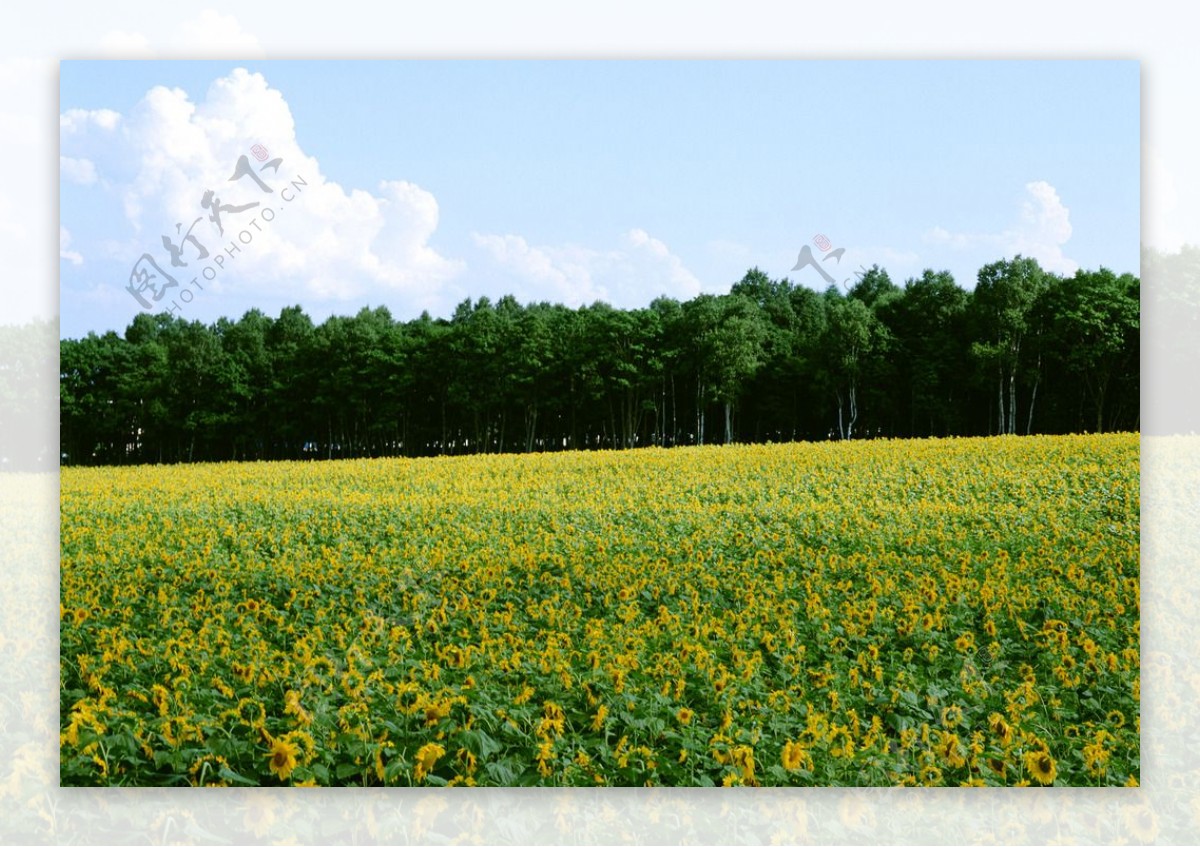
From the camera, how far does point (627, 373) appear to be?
257 inches

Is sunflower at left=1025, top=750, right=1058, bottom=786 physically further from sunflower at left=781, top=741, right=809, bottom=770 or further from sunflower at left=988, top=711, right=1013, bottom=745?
sunflower at left=781, top=741, right=809, bottom=770

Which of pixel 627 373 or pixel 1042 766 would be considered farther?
pixel 627 373

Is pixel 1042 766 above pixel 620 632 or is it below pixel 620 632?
below

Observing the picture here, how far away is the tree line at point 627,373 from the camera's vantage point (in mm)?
5301

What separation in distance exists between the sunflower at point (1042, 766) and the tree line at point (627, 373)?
2031 mm

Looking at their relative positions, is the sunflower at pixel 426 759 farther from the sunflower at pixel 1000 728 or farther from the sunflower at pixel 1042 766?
the sunflower at pixel 1042 766

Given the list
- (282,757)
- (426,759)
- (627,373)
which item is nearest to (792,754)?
(426,759)

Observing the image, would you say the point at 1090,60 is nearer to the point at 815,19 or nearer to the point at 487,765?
the point at 815,19

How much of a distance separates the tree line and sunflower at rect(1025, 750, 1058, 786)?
203 centimetres

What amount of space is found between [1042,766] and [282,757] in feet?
10.6

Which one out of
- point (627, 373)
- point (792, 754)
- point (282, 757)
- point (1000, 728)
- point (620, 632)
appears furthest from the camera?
point (627, 373)

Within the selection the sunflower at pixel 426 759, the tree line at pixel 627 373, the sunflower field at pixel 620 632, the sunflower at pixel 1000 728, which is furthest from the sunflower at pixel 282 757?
the sunflower at pixel 1000 728

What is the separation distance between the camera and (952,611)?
4840 mm

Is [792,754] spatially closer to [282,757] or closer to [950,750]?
[950,750]
